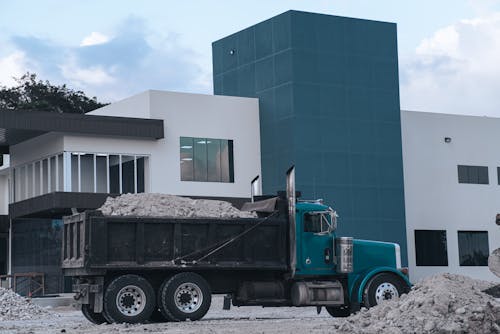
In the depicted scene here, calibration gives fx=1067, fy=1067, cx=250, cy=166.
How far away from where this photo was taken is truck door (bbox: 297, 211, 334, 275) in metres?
26.9

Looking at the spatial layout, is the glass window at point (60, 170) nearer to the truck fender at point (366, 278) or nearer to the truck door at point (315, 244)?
the truck door at point (315, 244)

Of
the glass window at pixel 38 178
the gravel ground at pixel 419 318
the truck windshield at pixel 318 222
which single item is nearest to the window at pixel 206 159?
the glass window at pixel 38 178

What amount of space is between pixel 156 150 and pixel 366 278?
2030 cm

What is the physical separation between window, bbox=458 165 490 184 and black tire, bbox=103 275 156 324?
3064cm

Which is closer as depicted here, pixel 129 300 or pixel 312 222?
pixel 129 300

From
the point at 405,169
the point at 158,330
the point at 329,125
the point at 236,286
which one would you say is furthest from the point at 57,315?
the point at 405,169

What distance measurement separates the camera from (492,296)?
20.9m

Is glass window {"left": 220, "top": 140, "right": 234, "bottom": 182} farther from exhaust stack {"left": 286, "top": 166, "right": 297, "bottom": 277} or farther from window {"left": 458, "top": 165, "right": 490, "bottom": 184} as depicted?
exhaust stack {"left": 286, "top": 166, "right": 297, "bottom": 277}

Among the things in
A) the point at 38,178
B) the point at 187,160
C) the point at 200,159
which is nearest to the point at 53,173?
the point at 38,178

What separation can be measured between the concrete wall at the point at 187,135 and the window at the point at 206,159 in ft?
0.75

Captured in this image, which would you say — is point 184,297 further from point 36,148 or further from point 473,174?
point 473,174

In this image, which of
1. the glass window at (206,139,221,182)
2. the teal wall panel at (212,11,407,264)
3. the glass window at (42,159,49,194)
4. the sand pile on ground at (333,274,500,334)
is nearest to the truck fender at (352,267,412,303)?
the sand pile on ground at (333,274,500,334)

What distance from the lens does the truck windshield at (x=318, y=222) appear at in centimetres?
2688

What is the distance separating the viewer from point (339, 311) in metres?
28.1
